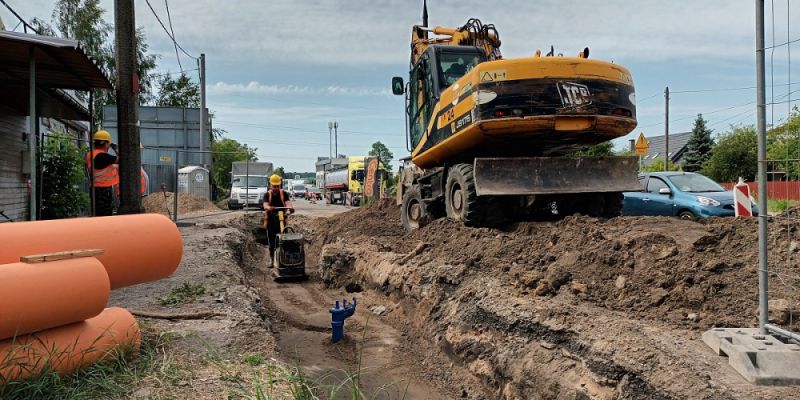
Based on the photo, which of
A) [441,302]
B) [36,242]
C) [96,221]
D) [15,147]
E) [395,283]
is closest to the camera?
[36,242]

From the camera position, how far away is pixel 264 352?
4.26m

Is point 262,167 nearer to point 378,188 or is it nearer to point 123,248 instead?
point 378,188

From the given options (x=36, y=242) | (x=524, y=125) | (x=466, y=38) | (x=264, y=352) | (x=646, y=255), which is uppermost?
(x=466, y=38)

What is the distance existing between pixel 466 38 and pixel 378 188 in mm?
16440

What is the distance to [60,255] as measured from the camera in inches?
117

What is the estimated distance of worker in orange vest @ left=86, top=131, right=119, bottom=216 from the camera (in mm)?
7910

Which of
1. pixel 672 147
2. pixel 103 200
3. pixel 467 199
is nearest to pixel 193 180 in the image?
pixel 103 200

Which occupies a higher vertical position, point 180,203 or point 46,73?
point 46,73

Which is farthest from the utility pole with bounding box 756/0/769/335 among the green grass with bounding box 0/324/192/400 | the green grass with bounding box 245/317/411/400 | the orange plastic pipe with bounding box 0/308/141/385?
the orange plastic pipe with bounding box 0/308/141/385

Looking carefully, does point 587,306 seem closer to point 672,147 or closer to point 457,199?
point 457,199

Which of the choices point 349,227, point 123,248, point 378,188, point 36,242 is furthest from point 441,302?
point 378,188

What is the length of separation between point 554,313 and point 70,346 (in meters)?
3.51

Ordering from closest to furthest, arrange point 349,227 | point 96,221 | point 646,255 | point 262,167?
point 96,221
point 646,255
point 349,227
point 262,167

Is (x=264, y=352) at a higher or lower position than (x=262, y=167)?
lower
